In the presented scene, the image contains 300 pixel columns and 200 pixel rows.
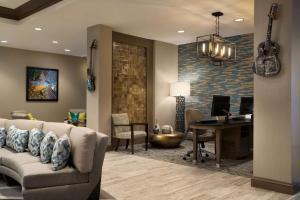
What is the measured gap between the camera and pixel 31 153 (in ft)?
12.3

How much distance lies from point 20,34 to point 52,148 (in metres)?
4.49

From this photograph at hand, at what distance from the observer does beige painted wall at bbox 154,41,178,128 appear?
753 centimetres

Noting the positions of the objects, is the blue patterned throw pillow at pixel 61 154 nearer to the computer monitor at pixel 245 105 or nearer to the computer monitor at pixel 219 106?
the computer monitor at pixel 219 106

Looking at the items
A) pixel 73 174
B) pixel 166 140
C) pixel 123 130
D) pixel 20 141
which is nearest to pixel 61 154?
pixel 73 174

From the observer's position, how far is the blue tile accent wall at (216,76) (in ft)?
21.9

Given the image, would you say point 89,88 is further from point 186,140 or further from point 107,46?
point 186,140

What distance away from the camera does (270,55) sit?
11.5ft

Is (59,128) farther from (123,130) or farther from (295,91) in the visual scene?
(295,91)

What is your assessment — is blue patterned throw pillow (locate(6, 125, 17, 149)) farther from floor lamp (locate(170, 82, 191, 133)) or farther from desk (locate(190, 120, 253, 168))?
floor lamp (locate(170, 82, 191, 133))

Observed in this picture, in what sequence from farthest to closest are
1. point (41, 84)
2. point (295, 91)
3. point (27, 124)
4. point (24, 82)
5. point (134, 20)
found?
point (41, 84) → point (24, 82) → point (134, 20) → point (27, 124) → point (295, 91)

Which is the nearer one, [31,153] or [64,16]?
[31,153]

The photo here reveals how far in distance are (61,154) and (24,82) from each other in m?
6.38

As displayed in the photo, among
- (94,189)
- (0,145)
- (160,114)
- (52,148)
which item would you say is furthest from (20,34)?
(94,189)

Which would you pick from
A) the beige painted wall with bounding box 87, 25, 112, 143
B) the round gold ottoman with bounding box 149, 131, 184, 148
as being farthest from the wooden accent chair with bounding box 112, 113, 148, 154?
the round gold ottoman with bounding box 149, 131, 184, 148
